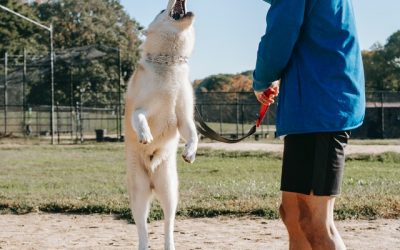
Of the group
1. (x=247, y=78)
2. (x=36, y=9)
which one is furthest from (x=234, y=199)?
(x=247, y=78)

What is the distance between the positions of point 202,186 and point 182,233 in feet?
11.6

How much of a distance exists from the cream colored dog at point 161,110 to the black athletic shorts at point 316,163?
1601 millimetres

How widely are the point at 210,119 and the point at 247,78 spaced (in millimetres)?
33705

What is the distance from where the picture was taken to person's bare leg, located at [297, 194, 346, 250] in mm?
3066

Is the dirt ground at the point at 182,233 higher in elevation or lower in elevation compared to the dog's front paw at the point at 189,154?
lower

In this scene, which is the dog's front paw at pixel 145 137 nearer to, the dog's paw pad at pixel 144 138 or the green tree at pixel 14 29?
the dog's paw pad at pixel 144 138

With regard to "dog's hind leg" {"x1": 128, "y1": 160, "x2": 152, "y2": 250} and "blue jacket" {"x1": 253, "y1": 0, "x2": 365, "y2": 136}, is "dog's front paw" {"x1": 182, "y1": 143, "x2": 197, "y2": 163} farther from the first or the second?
"blue jacket" {"x1": 253, "y1": 0, "x2": 365, "y2": 136}

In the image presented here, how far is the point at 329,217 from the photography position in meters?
3.12

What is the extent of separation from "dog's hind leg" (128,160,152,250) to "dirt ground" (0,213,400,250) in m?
0.85

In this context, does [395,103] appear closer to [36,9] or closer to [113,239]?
[113,239]

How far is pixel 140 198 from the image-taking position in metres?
4.79

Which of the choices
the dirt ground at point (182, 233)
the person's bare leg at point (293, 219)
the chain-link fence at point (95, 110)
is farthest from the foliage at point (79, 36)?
the person's bare leg at point (293, 219)

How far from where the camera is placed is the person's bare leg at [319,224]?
10.1 feet

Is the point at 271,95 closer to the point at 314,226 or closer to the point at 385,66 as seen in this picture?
the point at 314,226
